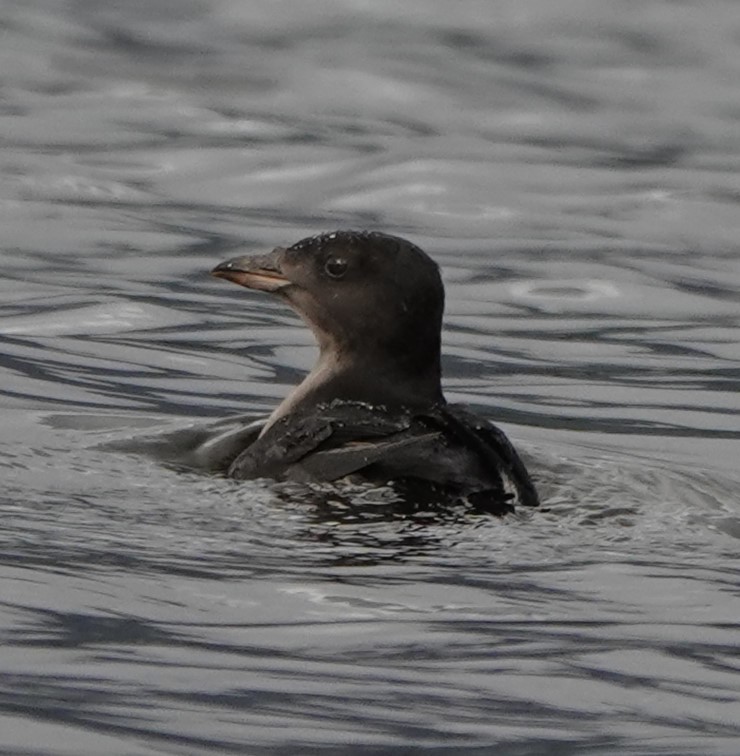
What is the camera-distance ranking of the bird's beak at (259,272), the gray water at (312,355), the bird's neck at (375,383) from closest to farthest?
the gray water at (312,355) → the bird's neck at (375,383) → the bird's beak at (259,272)

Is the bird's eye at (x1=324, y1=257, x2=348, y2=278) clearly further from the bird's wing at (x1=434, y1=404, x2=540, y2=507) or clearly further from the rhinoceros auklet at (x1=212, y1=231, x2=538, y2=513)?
the bird's wing at (x1=434, y1=404, x2=540, y2=507)

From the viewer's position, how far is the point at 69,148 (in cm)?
1997

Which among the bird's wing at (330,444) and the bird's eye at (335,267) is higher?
the bird's eye at (335,267)

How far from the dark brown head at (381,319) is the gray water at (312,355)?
0.69m

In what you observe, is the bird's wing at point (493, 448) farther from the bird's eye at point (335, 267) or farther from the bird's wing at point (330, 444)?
the bird's eye at point (335, 267)

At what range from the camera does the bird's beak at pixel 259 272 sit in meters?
10.6

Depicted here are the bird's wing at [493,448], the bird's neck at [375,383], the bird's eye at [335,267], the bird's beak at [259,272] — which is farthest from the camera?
the bird's beak at [259,272]

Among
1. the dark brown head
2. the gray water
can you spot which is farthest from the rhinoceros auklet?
the gray water

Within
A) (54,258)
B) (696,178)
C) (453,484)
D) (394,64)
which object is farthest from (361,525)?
(394,64)

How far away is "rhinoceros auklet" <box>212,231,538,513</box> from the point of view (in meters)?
8.88

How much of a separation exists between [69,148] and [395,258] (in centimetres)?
1024

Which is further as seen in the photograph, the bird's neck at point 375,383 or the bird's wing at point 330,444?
the bird's neck at point 375,383

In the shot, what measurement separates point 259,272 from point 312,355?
3.11m


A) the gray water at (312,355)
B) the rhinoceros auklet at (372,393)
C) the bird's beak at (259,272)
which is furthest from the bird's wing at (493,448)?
the bird's beak at (259,272)
